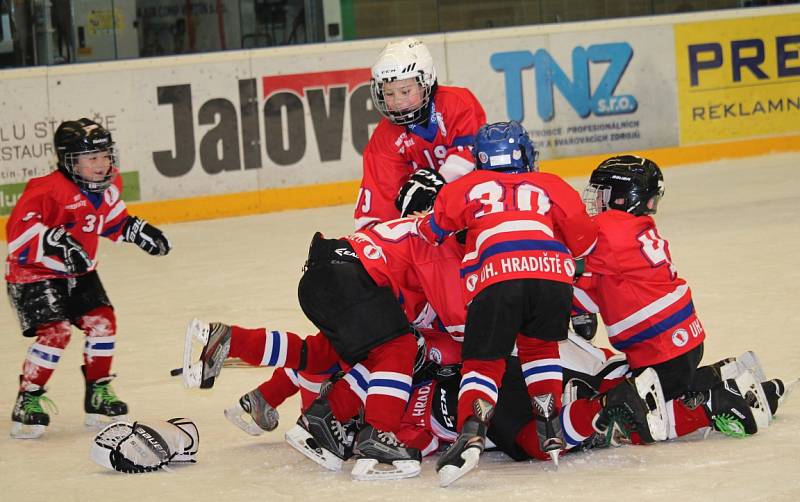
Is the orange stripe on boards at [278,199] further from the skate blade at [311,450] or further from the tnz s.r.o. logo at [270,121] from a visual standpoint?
the skate blade at [311,450]

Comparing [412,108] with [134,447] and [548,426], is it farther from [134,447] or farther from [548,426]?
[134,447]

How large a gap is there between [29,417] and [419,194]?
4.94ft

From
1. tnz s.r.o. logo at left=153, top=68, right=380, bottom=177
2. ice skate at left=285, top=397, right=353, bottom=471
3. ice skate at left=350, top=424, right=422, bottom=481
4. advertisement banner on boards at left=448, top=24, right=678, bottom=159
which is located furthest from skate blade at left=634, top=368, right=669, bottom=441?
advertisement banner on boards at left=448, top=24, right=678, bottom=159

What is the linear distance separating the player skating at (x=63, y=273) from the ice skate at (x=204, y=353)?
0.82 m

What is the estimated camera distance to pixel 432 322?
3762 millimetres

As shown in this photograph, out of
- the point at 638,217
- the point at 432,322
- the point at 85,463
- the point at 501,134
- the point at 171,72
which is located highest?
the point at 171,72

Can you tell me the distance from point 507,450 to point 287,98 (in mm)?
6564

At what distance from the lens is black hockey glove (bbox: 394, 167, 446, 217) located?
152 inches

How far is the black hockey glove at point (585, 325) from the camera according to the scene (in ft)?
12.5

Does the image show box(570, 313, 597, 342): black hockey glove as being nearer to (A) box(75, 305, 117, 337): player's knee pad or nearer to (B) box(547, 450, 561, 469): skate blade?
(B) box(547, 450, 561, 469): skate blade

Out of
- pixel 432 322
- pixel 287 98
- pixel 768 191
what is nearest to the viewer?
pixel 432 322

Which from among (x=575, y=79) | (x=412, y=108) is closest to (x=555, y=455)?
(x=412, y=108)

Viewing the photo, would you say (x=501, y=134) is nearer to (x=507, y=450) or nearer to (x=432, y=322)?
(x=432, y=322)

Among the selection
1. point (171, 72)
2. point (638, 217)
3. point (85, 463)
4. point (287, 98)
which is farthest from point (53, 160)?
point (638, 217)
